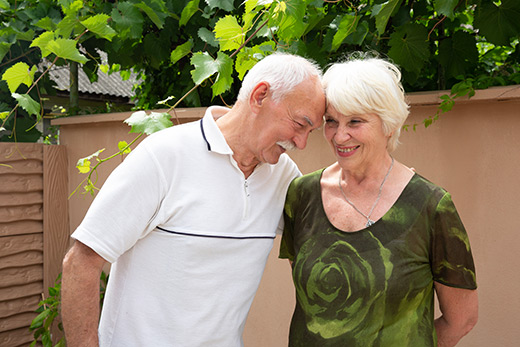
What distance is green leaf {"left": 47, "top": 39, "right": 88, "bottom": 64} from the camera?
8.71 feet

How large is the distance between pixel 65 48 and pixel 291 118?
152 cm

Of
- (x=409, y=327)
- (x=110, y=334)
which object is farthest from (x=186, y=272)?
(x=409, y=327)

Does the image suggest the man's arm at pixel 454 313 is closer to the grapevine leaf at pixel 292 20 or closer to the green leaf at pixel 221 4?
the grapevine leaf at pixel 292 20

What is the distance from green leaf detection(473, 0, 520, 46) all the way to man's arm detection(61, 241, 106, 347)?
1957 mm

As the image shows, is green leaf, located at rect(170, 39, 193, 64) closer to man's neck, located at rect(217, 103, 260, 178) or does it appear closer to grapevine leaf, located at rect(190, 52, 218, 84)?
grapevine leaf, located at rect(190, 52, 218, 84)

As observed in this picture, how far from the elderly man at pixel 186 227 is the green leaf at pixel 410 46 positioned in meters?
0.90

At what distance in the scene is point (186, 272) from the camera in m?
1.71

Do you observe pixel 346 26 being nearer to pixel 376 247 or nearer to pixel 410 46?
pixel 410 46

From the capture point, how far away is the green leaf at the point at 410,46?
8.17 feet

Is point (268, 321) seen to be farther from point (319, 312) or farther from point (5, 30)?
point (5, 30)

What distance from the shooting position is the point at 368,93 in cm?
168

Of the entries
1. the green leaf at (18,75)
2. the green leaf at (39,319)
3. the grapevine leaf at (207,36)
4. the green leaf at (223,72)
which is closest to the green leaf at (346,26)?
the green leaf at (223,72)

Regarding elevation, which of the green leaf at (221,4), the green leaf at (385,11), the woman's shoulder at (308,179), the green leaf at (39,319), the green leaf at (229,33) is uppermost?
the green leaf at (385,11)

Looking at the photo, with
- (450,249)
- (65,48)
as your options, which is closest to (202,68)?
(65,48)
